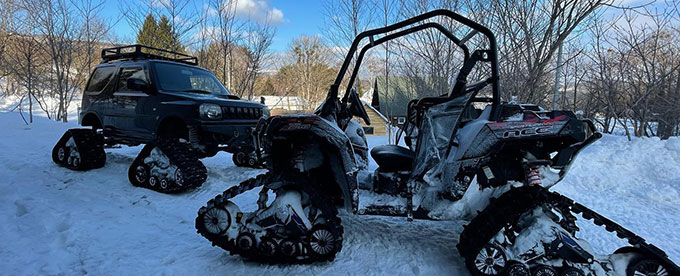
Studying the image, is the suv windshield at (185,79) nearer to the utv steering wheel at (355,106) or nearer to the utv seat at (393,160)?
the utv steering wheel at (355,106)

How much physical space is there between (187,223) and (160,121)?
7.86ft

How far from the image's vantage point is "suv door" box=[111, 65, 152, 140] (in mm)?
6133

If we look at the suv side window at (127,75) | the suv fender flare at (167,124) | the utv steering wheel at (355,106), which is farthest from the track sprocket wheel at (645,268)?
the suv side window at (127,75)

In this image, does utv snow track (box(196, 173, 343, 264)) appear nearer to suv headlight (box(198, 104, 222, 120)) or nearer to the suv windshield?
suv headlight (box(198, 104, 222, 120))

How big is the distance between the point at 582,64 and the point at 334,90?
30.8 feet

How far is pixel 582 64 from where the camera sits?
9953 mm

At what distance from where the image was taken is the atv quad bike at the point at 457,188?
2570 millimetres

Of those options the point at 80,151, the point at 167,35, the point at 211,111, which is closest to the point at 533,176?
the point at 211,111

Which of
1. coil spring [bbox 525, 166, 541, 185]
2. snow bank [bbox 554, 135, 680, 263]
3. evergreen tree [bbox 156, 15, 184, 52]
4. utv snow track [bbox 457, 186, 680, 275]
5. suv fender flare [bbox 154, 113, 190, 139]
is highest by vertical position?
evergreen tree [bbox 156, 15, 184, 52]

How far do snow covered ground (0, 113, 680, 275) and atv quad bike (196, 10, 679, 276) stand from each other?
14.2 inches

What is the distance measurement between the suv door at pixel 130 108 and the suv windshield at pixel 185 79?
27cm

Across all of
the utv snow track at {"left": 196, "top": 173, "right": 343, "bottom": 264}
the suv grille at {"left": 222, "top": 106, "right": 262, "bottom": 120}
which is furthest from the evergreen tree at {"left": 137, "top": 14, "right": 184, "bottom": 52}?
the utv snow track at {"left": 196, "top": 173, "right": 343, "bottom": 264}

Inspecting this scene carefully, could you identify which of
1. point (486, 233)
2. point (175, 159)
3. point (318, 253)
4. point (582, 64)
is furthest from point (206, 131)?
point (582, 64)

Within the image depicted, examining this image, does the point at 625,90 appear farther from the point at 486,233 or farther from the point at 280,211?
the point at 280,211
